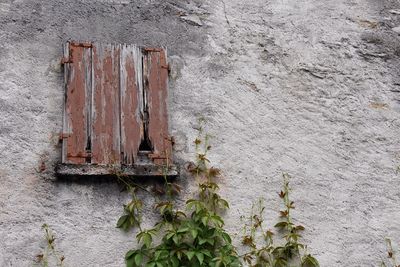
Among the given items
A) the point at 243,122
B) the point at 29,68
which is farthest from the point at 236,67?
the point at 29,68

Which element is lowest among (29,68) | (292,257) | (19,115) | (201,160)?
(292,257)

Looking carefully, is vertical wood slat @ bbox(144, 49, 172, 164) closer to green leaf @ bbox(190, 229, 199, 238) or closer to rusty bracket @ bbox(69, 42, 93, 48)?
rusty bracket @ bbox(69, 42, 93, 48)

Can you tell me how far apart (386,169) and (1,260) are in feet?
8.07

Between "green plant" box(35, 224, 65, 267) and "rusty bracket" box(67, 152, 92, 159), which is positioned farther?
"rusty bracket" box(67, 152, 92, 159)

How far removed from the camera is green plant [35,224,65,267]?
400cm

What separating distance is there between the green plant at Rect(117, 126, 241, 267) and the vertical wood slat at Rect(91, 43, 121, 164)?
34 centimetres

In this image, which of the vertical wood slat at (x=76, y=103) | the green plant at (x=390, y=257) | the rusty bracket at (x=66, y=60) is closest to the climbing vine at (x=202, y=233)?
the vertical wood slat at (x=76, y=103)

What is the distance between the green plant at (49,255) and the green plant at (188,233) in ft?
1.23

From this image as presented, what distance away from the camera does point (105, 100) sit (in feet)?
14.4

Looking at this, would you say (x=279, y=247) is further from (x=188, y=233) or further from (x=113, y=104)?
(x=113, y=104)

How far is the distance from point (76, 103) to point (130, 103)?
33 cm

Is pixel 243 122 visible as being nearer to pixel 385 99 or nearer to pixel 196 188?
pixel 196 188

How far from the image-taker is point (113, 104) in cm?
440

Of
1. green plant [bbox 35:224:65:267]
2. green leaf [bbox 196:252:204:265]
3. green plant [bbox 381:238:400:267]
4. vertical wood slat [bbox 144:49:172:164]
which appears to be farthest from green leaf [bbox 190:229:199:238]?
green plant [bbox 381:238:400:267]
